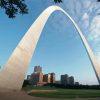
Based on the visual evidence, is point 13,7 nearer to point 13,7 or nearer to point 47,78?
point 13,7

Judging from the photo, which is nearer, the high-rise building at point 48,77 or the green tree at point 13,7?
the green tree at point 13,7

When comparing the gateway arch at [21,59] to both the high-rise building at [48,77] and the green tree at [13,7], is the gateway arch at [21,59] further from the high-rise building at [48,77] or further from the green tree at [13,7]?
the high-rise building at [48,77]

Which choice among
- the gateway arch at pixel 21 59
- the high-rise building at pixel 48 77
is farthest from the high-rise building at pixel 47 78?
the gateway arch at pixel 21 59

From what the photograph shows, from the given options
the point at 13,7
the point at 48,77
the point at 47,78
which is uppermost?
the point at 48,77

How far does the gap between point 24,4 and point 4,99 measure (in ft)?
19.5

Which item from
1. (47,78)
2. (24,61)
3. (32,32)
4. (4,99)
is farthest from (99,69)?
(47,78)

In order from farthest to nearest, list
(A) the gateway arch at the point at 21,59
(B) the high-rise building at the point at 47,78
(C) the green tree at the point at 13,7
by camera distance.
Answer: (B) the high-rise building at the point at 47,78 → (A) the gateway arch at the point at 21,59 → (C) the green tree at the point at 13,7

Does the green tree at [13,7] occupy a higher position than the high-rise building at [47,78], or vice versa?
the high-rise building at [47,78]

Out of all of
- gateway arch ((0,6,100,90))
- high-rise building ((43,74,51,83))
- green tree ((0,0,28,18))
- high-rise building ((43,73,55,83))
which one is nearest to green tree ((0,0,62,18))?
green tree ((0,0,28,18))

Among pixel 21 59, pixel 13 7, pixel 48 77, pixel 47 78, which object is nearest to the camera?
pixel 13 7

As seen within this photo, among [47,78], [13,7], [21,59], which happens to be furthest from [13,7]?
[47,78]

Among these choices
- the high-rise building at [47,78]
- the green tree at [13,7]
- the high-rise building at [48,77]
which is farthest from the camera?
the high-rise building at [47,78]

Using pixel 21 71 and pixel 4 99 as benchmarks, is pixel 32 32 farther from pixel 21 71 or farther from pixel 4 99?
→ pixel 4 99

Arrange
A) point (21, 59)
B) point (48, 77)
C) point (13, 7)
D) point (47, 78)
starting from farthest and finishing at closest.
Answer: point (48, 77) < point (47, 78) < point (21, 59) < point (13, 7)
